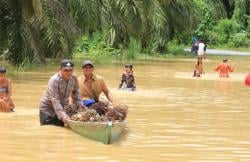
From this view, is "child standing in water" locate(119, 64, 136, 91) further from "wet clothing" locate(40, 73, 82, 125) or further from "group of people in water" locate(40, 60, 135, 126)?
"wet clothing" locate(40, 73, 82, 125)

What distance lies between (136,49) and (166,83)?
17271mm

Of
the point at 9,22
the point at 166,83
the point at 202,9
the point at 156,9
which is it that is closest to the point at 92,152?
the point at 9,22

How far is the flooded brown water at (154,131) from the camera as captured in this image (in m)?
9.45

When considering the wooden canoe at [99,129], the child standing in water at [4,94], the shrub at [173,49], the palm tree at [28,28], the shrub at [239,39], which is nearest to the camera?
the wooden canoe at [99,129]

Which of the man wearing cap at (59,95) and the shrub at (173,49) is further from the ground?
the man wearing cap at (59,95)

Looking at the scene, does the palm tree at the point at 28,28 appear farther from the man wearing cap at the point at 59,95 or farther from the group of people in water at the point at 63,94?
the man wearing cap at the point at 59,95

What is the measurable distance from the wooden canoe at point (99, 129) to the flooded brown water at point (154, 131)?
106mm

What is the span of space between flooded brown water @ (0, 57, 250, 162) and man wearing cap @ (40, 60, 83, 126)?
0.20 meters

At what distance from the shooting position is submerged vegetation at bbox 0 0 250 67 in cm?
2092

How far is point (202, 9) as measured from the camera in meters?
60.4

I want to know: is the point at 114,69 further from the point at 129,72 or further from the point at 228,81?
the point at 129,72

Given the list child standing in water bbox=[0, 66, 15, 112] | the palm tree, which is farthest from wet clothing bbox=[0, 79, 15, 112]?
the palm tree

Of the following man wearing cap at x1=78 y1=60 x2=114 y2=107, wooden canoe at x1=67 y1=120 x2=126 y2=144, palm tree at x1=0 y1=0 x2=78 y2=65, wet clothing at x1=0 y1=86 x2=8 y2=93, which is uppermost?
palm tree at x1=0 y1=0 x2=78 y2=65

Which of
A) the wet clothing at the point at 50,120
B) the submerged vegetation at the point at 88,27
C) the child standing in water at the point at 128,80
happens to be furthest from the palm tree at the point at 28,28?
the wet clothing at the point at 50,120
